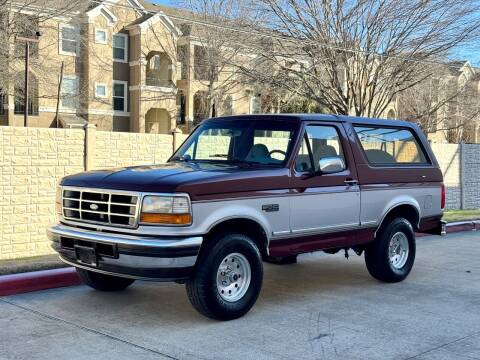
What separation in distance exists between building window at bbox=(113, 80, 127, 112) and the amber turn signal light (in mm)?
33605

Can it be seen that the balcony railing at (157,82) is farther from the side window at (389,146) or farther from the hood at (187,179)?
the hood at (187,179)

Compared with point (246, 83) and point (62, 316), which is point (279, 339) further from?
point (246, 83)

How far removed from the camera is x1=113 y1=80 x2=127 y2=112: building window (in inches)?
1500

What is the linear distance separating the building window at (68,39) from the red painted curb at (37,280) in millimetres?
23182

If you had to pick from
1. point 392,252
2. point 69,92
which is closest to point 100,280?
point 392,252

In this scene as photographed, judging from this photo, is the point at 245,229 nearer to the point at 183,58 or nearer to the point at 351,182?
the point at 351,182

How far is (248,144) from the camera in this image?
22.6ft

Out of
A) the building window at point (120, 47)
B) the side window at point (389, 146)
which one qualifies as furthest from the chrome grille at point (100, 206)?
the building window at point (120, 47)

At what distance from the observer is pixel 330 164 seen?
6.66 metres

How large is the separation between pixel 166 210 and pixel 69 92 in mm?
31532

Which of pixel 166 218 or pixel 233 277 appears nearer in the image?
pixel 166 218

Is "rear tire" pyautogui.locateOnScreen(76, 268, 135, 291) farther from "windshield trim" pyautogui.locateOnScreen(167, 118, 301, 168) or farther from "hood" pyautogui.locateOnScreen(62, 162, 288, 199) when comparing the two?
"windshield trim" pyautogui.locateOnScreen(167, 118, 301, 168)

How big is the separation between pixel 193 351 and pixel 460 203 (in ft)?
56.2

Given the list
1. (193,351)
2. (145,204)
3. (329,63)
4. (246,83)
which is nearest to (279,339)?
(193,351)
